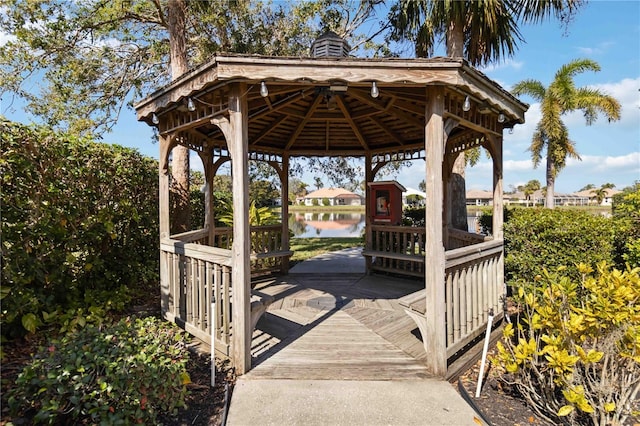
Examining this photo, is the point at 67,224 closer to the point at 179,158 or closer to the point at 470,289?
the point at 179,158

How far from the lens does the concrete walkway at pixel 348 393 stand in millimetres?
2410

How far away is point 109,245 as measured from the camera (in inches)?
179

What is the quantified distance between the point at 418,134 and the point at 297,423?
5274mm

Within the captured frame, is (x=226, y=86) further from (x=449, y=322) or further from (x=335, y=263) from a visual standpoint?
(x=335, y=263)

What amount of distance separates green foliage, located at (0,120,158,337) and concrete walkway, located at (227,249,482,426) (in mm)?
1978

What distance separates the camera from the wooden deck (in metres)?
3.05

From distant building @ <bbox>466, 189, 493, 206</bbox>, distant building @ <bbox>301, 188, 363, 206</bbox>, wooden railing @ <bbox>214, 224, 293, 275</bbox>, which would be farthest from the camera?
distant building @ <bbox>466, 189, 493, 206</bbox>

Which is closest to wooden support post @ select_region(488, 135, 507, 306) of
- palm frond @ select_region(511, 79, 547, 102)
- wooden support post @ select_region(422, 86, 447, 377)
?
wooden support post @ select_region(422, 86, 447, 377)

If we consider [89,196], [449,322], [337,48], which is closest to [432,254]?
[449,322]

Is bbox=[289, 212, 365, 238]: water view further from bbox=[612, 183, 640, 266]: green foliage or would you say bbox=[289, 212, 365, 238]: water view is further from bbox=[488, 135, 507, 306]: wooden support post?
bbox=[612, 183, 640, 266]: green foliage

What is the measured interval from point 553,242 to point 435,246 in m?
2.42

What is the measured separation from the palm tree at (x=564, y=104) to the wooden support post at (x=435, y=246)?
1534 cm

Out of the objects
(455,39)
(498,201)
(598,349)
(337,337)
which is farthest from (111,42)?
(598,349)

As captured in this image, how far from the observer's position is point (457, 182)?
256 inches
